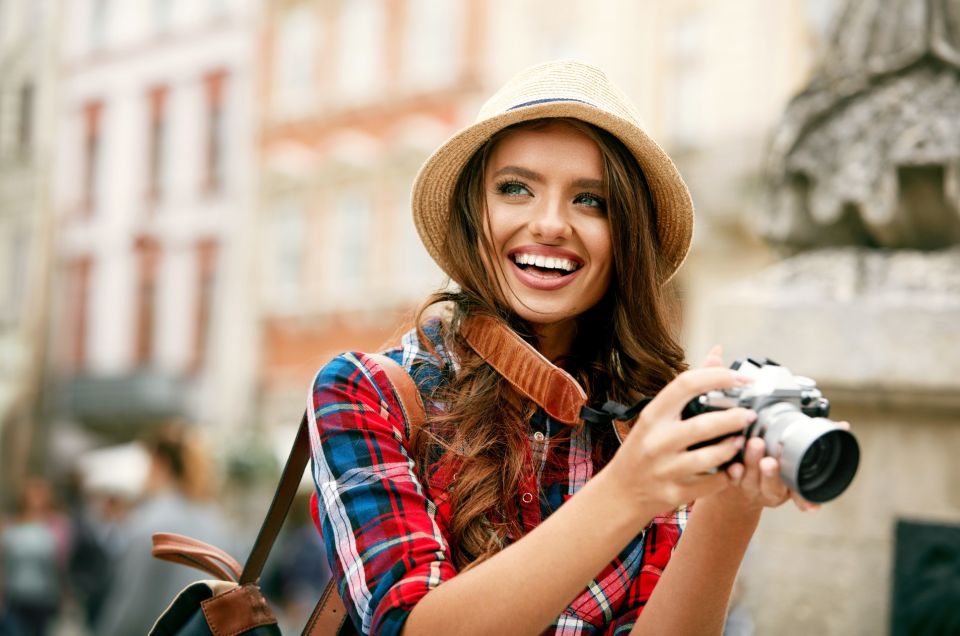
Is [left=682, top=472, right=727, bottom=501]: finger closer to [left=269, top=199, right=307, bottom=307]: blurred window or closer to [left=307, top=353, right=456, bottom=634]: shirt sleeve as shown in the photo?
[left=307, top=353, right=456, bottom=634]: shirt sleeve

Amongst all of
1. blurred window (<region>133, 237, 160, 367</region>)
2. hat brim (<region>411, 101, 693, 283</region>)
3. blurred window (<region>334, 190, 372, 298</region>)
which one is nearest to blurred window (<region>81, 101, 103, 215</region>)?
blurred window (<region>133, 237, 160, 367</region>)

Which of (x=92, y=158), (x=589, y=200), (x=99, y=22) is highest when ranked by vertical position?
(x=99, y=22)

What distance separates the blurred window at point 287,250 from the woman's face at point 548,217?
22.3m

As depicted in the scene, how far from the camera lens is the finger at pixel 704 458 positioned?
1599mm

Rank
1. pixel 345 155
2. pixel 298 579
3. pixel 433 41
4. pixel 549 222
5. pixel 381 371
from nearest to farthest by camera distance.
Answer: pixel 381 371
pixel 549 222
pixel 298 579
pixel 433 41
pixel 345 155

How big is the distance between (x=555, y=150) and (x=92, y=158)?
93.9ft

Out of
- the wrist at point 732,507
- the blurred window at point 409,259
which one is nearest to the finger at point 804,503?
the wrist at point 732,507

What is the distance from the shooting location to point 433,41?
22.4 m

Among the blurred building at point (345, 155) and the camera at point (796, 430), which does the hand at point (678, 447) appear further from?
the blurred building at point (345, 155)

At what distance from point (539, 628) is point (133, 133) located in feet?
92.0

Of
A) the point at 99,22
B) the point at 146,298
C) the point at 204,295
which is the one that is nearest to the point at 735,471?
the point at 204,295

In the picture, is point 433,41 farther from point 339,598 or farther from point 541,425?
point 339,598

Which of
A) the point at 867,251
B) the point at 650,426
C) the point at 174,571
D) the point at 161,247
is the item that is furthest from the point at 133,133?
the point at 650,426

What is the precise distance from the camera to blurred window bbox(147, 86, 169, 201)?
90.9 ft
